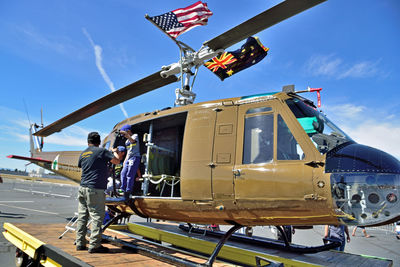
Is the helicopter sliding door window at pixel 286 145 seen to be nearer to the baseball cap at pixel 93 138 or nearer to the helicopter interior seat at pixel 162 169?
the helicopter interior seat at pixel 162 169

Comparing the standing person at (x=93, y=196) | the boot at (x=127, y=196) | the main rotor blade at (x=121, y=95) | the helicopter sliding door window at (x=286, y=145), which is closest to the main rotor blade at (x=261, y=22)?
the helicopter sliding door window at (x=286, y=145)

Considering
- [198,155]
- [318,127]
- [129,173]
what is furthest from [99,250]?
[318,127]

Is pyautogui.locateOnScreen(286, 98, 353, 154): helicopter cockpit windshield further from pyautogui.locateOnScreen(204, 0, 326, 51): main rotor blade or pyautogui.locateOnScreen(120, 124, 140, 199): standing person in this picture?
pyautogui.locateOnScreen(120, 124, 140, 199): standing person

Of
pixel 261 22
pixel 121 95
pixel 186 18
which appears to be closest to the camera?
pixel 261 22

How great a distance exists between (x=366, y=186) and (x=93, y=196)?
3855 mm

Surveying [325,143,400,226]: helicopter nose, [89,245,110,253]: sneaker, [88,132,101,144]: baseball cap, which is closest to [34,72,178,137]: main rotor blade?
[88,132,101,144]: baseball cap

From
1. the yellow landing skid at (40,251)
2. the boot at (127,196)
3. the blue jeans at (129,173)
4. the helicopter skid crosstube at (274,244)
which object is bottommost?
the yellow landing skid at (40,251)

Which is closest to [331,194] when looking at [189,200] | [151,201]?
[189,200]

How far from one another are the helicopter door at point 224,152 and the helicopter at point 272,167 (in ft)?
0.05

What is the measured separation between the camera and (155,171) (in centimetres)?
599

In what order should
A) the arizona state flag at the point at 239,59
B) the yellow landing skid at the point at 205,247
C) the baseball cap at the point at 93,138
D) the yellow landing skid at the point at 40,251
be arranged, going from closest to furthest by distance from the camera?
the yellow landing skid at the point at 40,251, the yellow landing skid at the point at 205,247, the baseball cap at the point at 93,138, the arizona state flag at the point at 239,59

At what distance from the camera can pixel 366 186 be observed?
9.39 feet

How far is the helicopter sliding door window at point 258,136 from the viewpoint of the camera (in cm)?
369

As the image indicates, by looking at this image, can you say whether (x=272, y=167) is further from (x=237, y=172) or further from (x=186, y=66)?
(x=186, y=66)
